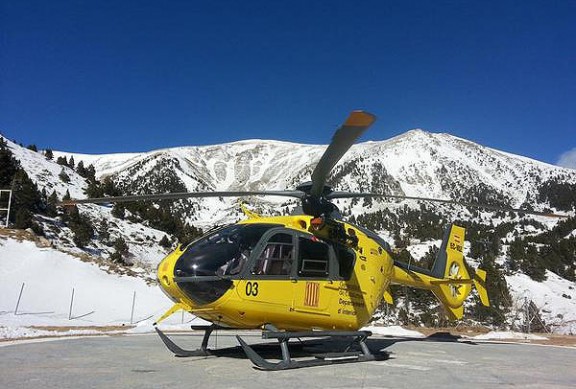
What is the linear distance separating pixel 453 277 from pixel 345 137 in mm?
11671

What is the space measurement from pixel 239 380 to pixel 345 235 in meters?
4.83

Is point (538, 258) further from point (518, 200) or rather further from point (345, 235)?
point (518, 200)

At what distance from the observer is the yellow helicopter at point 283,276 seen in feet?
30.9

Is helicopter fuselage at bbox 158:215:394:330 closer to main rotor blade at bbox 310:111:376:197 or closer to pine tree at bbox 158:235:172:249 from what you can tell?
main rotor blade at bbox 310:111:376:197

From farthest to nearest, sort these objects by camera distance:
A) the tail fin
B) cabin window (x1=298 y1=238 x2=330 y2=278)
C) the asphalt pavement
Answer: the tail fin
cabin window (x1=298 y1=238 x2=330 y2=278)
the asphalt pavement

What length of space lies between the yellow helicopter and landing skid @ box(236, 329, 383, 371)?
2 centimetres

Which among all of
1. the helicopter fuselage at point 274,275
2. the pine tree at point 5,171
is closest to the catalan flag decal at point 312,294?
the helicopter fuselage at point 274,275

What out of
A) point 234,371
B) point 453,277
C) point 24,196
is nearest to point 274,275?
point 234,371

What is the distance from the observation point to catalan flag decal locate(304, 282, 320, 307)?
34.4 ft

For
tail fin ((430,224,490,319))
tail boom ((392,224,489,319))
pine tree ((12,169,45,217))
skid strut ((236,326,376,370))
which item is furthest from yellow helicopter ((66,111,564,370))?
pine tree ((12,169,45,217))

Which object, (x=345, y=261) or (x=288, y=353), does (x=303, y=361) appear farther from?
(x=345, y=261)

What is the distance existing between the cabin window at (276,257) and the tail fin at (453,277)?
7.12 meters

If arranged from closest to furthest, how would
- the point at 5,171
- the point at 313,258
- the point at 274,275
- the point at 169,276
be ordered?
the point at 169,276
the point at 274,275
the point at 313,258
the point at 5,171

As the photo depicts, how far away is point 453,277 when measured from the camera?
1691 cm
